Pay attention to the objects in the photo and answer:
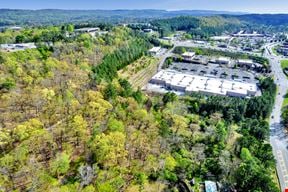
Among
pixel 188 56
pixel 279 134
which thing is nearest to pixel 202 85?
pixel 279 134

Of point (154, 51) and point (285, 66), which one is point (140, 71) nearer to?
point (154, 51)

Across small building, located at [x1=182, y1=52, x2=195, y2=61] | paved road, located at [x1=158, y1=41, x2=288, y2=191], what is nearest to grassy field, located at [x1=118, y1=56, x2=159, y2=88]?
paved road, located at [x1=158, y1=41, x2=288, y2=191]

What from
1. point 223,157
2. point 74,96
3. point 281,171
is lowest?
point 281,171

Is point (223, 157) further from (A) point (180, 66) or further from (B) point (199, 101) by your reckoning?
(A) point (180, 66)

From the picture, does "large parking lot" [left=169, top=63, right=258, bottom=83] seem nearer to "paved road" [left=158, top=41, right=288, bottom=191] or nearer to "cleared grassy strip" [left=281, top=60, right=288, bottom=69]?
"paved road" [left=158, top=41, right=288, bottom=191]

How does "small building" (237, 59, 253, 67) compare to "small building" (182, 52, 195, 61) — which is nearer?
"small building" (237, 59, 253, 67)

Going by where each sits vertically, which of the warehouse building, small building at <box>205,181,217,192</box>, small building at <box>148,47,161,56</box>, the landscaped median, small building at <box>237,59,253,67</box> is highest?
small building at <box>148,47,161,56</box>

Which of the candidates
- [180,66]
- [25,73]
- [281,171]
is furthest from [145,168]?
[180,66]
